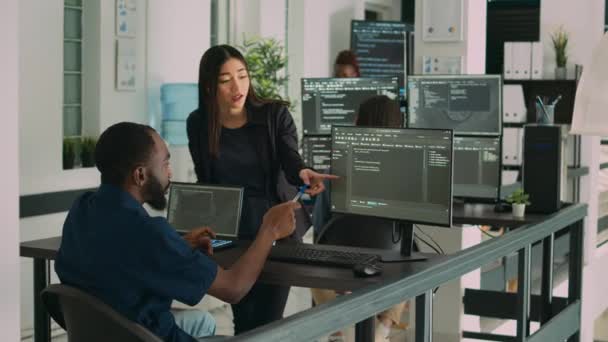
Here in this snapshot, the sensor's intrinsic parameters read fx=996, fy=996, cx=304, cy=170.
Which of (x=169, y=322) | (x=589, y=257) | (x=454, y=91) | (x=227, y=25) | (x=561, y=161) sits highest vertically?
(x=227, y=25)

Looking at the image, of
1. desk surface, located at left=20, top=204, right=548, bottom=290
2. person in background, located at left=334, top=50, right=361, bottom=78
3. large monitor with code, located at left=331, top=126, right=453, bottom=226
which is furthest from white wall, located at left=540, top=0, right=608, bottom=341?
desk surface, located at left=20, top=204, right=548, bottom=290

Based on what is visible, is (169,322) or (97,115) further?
(97,115)

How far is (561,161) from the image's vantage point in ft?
13.8

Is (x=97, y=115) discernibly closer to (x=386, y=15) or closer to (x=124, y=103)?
(x=124, y=103)

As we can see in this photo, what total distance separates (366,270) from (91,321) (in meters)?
0.86

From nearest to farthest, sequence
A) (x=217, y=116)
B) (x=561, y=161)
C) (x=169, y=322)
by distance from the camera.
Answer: (x=169, y=322), (x=217, y=116), (x=561, y=161)

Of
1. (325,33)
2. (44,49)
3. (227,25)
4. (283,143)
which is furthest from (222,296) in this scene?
(325,33)

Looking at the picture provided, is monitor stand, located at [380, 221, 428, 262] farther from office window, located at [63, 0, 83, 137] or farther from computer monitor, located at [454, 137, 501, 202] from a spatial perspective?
office window, located at [63, 0, 83, 137]

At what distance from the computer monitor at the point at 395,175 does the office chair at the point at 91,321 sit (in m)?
1.13

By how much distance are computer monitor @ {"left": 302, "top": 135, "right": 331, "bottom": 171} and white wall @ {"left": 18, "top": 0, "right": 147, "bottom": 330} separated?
4.40ft

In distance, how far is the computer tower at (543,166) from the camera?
412 cm

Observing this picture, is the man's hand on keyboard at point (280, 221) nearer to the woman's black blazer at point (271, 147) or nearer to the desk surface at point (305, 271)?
the desk surface at point (305, 271)

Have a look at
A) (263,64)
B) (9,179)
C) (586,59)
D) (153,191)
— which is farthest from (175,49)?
(153,191)

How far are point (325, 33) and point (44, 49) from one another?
159 inches
